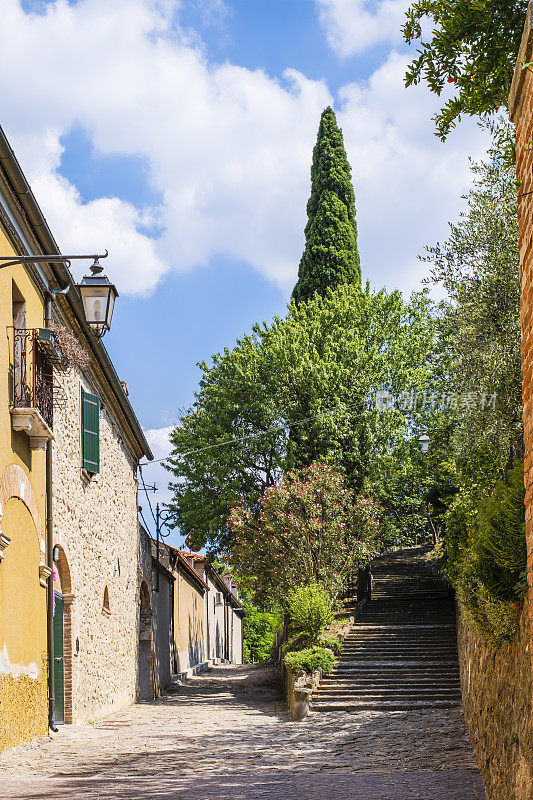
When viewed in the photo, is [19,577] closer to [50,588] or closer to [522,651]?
[50,588]

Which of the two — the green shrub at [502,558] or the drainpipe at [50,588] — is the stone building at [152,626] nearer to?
the drainpipe at [50,588]

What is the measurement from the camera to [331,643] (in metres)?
17.2

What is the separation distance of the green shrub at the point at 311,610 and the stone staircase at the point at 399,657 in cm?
83

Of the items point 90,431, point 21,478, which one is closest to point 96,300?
point 21,478

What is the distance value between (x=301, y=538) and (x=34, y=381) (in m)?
10.2

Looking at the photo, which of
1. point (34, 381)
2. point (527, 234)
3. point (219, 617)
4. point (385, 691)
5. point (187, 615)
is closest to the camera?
point (527, 234)

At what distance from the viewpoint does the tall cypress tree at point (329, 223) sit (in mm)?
27594

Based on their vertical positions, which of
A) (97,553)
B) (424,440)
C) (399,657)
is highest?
(424,440)

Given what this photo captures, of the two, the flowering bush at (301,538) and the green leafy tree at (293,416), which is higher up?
the green leafy tree at (293,416)

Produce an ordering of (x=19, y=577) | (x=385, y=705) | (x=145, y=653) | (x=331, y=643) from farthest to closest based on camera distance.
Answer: (x=145, y=653) → (x=331, y=643) → (x=385, y=705) → (x=19, y=577)

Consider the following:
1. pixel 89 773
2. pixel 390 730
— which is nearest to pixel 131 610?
pixel 390 730

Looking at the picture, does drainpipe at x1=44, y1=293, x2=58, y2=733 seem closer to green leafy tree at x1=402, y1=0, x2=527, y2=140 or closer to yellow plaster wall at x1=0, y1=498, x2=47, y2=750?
yellow plaster wall at x1=0, y1=498, x2=47, y2=750

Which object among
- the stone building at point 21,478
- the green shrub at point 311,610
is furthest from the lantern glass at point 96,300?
the green shrub at point 311,610

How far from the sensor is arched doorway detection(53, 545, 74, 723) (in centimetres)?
1165
